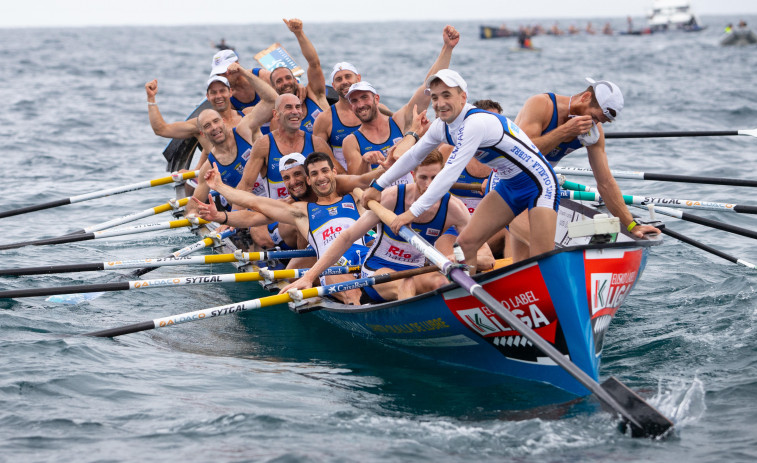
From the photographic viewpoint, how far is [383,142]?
29.5 feet

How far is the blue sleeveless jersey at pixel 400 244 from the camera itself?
713 cm

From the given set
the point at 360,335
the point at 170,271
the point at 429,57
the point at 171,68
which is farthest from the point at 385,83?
the point at 360,335

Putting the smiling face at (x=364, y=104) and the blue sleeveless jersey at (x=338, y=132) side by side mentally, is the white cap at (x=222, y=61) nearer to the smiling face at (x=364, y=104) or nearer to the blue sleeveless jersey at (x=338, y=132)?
the blue sleeveless jersey at (x=338, y=132)

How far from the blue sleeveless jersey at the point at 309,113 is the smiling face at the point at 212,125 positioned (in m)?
1.05

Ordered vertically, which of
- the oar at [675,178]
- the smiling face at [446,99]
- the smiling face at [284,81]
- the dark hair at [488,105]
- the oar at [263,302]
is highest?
the smiling face at [284,81]

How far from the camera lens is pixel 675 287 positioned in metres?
9.41

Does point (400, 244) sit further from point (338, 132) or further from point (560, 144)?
point (338, 132)

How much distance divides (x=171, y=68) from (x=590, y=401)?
1644 inches

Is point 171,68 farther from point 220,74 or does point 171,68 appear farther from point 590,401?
point 590,401

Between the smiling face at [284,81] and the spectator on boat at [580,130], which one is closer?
the spectator on boat at [580,130]

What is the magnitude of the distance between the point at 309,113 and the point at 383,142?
5.63 feet

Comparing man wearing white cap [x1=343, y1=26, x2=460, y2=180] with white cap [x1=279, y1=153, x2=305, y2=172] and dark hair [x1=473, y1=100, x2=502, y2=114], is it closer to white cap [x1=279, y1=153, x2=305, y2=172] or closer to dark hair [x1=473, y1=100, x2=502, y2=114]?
white cap [x1=279, y1=153, x2=305, y2=172]

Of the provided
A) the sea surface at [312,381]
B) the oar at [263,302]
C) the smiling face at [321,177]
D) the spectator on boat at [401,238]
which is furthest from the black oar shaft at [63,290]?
the smiling face at [321,177]

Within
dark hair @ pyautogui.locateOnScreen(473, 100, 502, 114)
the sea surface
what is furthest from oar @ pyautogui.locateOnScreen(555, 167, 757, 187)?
dark hair @ pyautogui.locateOnScreen(473, 100, 502, 114)
